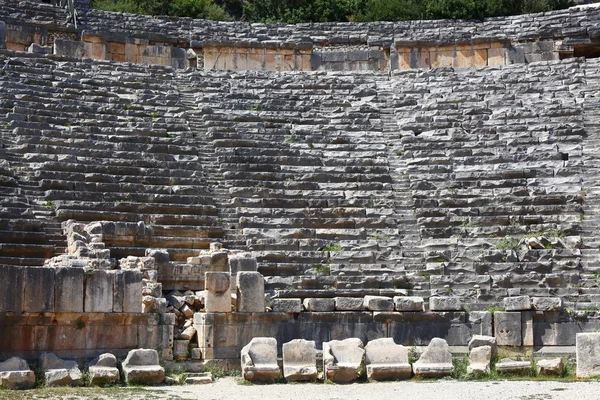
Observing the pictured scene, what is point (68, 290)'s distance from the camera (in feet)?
39.3

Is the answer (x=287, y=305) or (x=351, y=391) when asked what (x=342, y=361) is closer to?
(x=351, y=391)

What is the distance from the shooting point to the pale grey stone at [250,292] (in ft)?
42.9

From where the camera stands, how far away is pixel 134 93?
19.5 metres

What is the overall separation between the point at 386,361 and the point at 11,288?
4493mm

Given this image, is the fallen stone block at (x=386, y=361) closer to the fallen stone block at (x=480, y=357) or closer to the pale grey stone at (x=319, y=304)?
the fallen stone block at (x=480, y=357)

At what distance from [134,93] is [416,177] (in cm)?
587

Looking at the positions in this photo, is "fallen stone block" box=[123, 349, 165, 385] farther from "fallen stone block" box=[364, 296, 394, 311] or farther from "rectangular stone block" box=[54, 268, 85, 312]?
"fallen stone block" box=[364, 296, 394, 311]

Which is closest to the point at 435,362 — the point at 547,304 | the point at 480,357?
the point at 480,357

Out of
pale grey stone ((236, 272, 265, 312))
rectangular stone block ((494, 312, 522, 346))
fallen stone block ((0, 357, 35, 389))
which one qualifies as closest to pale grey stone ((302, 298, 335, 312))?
pale grey stone ((236, 272, 265, 312))

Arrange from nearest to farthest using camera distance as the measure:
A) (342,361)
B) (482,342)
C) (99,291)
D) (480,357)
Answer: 1. (342,361)
2. (99,291)
3. (480,357)
4. (482,342)

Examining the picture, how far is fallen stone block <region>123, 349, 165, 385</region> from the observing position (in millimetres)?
11484

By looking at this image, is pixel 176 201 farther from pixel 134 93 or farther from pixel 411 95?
pixel 411 95

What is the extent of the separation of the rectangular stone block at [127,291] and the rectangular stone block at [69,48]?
10.2 metres

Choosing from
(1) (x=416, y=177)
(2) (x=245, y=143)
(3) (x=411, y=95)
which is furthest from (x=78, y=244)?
(3) (x=411, y=95)
